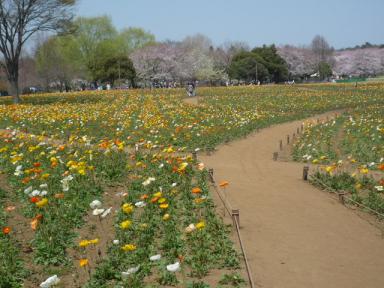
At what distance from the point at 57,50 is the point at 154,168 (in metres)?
74.9

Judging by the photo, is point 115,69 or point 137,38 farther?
point 137,38

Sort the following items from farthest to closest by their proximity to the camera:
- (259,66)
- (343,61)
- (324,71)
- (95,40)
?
(343,61) < (324,71) < (95,40) < (259,66)

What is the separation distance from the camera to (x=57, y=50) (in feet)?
265

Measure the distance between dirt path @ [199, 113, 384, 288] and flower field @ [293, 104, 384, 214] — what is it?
56 centimetres

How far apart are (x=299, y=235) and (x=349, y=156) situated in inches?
251

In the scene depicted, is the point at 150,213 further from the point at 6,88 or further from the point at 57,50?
the point at 57,50

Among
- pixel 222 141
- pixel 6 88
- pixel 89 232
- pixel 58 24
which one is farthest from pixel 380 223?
pixel 6 88

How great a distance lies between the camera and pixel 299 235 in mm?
7367

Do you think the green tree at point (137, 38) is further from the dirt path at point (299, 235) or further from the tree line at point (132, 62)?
the dirt path at point (299, 235)

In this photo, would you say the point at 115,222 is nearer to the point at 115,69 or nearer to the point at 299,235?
the point at 299,235

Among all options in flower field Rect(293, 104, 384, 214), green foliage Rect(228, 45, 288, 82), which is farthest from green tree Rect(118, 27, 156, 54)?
flower field Rect(293, 104, 384, 214)

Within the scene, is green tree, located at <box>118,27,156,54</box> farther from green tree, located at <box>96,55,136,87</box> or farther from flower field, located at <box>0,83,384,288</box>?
flower field, located at <box>0,83,384,288</box>

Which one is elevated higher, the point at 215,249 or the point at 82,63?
the point at 82,63

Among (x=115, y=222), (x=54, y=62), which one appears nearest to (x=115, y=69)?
(x=54, y=62)
